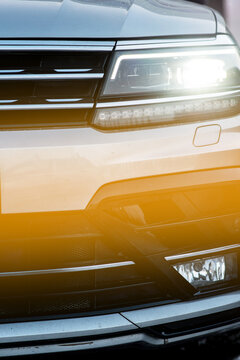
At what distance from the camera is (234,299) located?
1.91 meters

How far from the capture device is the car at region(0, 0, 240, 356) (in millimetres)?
1653

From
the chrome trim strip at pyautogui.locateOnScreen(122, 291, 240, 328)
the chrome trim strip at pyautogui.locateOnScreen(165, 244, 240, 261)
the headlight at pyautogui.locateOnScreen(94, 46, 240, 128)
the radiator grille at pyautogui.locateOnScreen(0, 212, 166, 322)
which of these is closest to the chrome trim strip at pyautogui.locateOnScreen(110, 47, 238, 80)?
the headlight at pyautogui.locateOnScreen(94, 46, 240, 128)

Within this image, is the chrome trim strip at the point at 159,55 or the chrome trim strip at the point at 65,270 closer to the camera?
the chrome trim strip at the point at 65,270

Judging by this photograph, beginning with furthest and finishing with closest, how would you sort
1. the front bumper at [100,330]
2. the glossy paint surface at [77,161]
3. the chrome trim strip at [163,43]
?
the chrome trim strip at [163,43] → the front bumper at [100,330] → the glossy paint surface at [77,161]

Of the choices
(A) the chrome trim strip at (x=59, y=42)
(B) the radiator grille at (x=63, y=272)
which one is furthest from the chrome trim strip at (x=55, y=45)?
(B) the radiator grille at (x=63, y=272)

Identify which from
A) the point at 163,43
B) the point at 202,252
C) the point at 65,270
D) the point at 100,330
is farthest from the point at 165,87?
the point at 100,330

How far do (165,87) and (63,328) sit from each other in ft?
2.67

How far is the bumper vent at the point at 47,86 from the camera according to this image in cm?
167

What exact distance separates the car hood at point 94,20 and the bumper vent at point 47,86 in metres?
0.07

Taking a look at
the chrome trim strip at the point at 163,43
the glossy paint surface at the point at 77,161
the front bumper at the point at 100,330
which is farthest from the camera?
the chrome trim strip at the point at 163,43

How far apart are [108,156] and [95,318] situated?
51 centimetres

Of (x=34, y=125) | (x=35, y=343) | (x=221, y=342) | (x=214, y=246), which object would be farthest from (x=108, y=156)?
(x=221, y=342)

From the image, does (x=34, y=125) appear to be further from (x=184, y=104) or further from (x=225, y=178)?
(x=225, y=178)

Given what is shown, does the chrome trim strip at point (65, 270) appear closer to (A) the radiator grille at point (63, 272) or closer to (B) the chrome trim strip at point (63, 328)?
(A) the radiator grille at point (63, 272)
